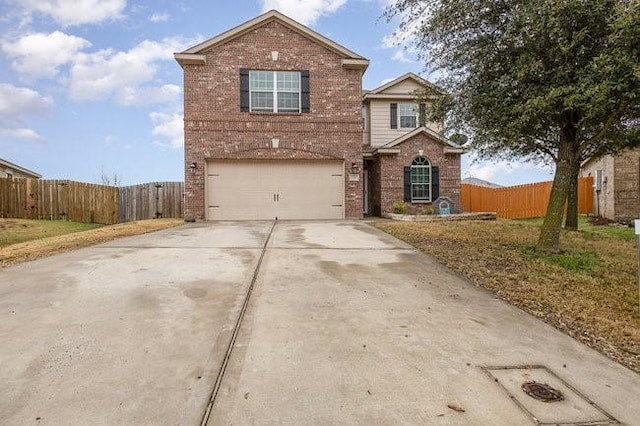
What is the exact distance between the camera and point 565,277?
6.35 meters

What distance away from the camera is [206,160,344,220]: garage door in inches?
575

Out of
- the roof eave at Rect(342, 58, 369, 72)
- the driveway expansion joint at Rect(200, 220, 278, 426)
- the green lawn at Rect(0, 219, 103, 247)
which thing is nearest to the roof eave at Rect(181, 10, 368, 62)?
the roof eave at Rect(342, 58, 369, 72)

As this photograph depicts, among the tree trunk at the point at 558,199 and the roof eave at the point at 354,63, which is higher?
A: the roof eave at the point at 354,63

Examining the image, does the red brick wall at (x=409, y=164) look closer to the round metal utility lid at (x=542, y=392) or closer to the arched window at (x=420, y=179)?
the arched window at (x=420, y=179)

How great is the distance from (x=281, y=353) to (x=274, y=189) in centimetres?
1173

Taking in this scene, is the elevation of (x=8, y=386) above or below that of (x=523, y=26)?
below

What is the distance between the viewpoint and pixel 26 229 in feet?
46.4

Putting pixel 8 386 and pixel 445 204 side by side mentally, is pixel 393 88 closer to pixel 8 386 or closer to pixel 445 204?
pixel 445 204

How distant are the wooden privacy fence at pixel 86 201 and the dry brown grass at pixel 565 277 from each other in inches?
515

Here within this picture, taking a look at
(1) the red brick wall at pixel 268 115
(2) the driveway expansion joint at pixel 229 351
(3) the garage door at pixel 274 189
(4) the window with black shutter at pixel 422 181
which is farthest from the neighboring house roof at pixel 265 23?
(2) the driveway expansion joint at pixel 229 351

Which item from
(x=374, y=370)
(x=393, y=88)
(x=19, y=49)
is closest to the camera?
(x=374, y=370)

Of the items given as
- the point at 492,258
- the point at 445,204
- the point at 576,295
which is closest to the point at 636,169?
the point at 445,204

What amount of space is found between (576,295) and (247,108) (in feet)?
40.1

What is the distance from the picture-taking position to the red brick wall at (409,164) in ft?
54.9
